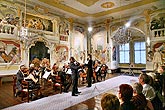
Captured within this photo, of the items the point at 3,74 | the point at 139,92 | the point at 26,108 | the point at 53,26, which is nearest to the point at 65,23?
the point at 53,26

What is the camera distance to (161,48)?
10.9 meters

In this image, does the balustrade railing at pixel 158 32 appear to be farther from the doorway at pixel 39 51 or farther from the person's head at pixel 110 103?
the person's head at pixel 110 103

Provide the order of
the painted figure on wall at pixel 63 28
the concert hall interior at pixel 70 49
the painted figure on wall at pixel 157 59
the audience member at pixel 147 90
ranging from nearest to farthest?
the audience member at pixel 147 90, the concert hall interior at pixel 70 49, the painted figure on wall at pixel 157 59, the painted figure on wall at pixel 63 28

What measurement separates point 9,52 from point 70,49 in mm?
5524

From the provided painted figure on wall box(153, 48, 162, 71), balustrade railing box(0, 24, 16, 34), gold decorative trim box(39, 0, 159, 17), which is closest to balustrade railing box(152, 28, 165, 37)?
painted figure on wall box(153, 48, 162, 71)

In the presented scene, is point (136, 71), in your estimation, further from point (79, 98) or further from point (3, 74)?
point (3, 74)

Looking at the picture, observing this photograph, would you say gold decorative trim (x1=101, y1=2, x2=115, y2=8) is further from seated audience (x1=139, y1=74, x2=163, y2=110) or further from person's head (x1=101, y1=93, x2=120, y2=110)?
person's head (x1=101, y1=93, x2=120, y2=110)

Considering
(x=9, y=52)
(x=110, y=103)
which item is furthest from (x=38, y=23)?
(x=110, y=103)

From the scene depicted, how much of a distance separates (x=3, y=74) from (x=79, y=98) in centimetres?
552

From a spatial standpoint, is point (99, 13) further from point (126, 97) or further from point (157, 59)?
point (126, 97)

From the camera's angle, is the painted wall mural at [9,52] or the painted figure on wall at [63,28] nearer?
the painted wall mural at [9,52]

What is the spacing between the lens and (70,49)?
13.0m

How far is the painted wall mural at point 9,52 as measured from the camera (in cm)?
843

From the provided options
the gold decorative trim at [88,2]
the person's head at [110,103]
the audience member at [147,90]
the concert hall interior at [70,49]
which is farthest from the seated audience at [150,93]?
the gold decorative trim at [88,2]
